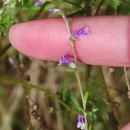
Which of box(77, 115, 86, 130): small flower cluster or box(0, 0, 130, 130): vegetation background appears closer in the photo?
box(77, 115, 86, 130): small flower cluster

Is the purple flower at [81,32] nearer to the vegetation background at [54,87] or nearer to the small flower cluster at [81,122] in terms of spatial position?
the vegetation background at [54,87]

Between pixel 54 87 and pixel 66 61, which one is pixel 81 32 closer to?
Answer: pixel 66 61

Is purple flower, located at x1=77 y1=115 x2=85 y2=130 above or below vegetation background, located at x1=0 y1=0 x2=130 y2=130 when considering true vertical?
above

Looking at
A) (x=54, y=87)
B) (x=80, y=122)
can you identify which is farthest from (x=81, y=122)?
(x=54, y=87)

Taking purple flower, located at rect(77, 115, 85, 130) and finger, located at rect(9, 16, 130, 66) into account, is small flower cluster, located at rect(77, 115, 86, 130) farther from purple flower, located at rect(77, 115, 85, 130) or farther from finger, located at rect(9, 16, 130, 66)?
finger, located at rect(9, 16, 130, 66)

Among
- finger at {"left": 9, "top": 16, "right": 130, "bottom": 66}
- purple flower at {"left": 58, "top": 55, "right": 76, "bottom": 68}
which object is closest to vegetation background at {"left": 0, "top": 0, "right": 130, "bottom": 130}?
finger at {"left": 9, "top": 16, "right": 130, "bottom": 66}

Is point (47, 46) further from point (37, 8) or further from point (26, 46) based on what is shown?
point (37, 8)

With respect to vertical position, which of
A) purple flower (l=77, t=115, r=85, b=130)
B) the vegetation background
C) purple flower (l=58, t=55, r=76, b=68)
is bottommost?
the vegetation background
